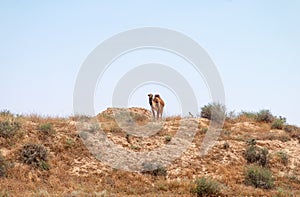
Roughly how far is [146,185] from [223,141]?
5.75 m

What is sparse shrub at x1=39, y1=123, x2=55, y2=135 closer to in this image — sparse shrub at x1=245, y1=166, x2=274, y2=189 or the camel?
the camel

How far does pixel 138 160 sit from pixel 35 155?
400cm

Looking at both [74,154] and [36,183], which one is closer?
[36,183]

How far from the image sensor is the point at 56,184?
1334 cm

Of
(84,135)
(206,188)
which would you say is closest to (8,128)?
(84,135)

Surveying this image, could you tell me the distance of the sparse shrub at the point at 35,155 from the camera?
1448 cm

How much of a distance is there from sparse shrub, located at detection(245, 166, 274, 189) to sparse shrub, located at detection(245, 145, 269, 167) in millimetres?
1780

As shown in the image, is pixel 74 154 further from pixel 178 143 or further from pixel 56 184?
pixel 178 143

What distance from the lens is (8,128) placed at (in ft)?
52.5

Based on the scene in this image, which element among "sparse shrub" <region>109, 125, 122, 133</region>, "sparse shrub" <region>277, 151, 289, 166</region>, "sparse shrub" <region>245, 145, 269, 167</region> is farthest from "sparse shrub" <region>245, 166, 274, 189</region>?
"sparse shrub" <region>109, 125, 122, 133</region>

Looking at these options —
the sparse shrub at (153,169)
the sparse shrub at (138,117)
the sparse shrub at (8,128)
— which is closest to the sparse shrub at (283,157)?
the sparse shrub at (153,169)

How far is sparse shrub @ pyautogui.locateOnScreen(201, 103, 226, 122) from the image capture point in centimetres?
2184

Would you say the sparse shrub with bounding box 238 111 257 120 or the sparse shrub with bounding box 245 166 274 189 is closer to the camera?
the sparse shrub with bounding box 245 166 274 189

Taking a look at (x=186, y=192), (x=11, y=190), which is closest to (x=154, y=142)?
(x=186, y=192)
